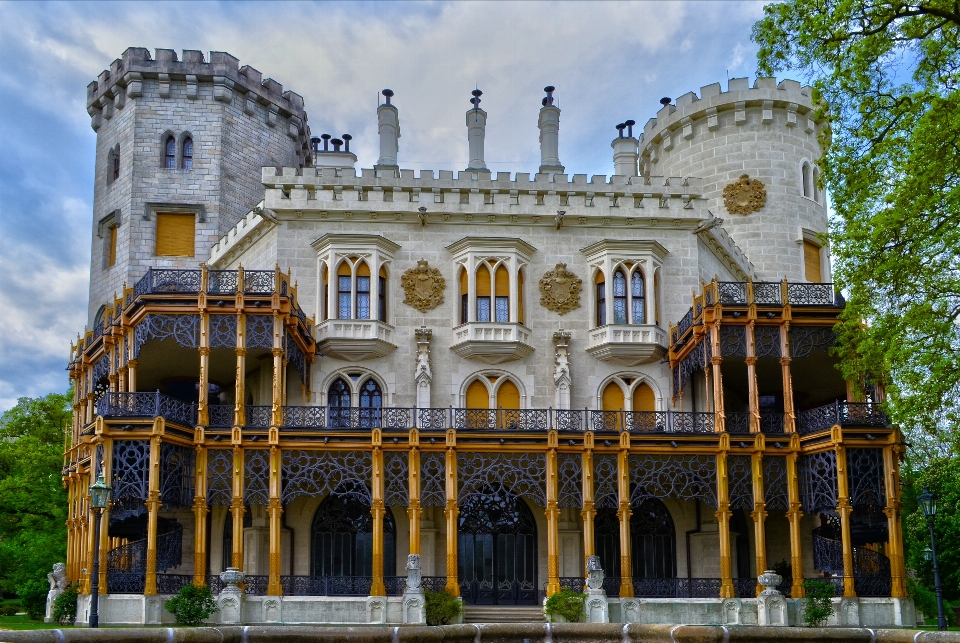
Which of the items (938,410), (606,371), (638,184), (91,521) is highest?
(638,184)

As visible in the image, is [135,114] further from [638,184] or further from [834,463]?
[834,463]

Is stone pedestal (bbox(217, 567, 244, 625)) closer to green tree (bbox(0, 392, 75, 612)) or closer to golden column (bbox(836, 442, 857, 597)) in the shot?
green tree (bbox(0, 392, 75, 612))

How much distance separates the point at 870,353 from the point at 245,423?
17.2 meters

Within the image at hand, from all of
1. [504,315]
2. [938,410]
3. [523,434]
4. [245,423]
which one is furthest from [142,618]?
[938,410]

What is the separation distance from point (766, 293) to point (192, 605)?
18.3 m

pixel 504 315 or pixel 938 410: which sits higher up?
pixel 504 315

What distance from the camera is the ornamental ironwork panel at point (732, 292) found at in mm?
34312

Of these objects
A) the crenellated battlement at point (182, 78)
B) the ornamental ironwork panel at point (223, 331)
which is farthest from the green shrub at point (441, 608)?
the crenellated battlement at point (182, 78)

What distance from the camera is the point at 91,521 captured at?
31.2 m

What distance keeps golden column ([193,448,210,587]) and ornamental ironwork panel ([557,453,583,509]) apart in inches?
388

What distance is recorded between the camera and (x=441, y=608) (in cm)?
3080

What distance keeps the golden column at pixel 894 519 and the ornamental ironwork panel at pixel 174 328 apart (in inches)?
767

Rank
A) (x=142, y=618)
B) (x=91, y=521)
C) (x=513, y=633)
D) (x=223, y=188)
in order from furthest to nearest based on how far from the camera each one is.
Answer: (x=223, y=188) → (x=91, y=521) → (x=142, y=618) → (x=513, y=633)

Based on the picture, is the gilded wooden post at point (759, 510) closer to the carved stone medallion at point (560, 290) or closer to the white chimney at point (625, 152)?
the carved stone medallion at point (560, 290)
